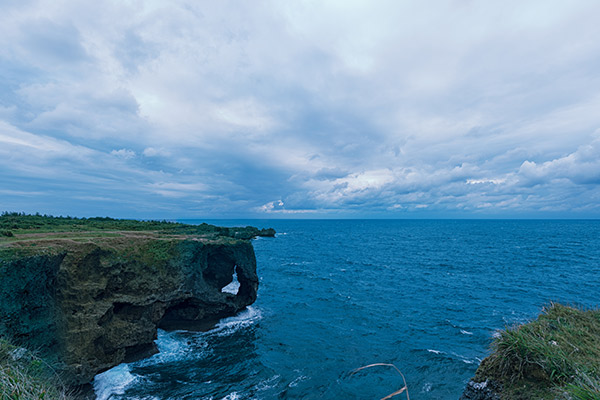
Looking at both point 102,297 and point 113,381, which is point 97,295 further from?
point 113,381

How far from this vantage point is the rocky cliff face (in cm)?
1733

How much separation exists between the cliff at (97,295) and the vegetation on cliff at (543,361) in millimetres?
23579

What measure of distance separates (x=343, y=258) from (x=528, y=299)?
134 ft

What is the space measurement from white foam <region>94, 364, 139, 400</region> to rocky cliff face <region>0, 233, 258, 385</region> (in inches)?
36.7

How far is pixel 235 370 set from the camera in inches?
900

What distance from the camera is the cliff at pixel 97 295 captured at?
17328 mm

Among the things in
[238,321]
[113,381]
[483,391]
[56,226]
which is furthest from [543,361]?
[56,226]

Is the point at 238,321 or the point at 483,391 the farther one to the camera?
the point at 238,321

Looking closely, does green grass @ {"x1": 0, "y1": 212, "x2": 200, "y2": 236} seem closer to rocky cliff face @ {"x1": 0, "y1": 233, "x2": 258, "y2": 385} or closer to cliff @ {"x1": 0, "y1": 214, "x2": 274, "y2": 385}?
cliff @ {"x1": 0, "y1": 214, "x2": 274, "y2": 385}

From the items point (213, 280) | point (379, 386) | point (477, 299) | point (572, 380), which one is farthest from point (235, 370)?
point (477, 299)


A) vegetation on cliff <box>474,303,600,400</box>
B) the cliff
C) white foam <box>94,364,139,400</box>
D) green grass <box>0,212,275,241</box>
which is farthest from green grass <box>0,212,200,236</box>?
vegetation on cliff <box>474,303,600,400</box>

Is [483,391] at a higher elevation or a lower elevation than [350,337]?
higher

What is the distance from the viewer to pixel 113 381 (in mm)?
20688

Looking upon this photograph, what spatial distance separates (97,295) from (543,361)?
86.5 ft
